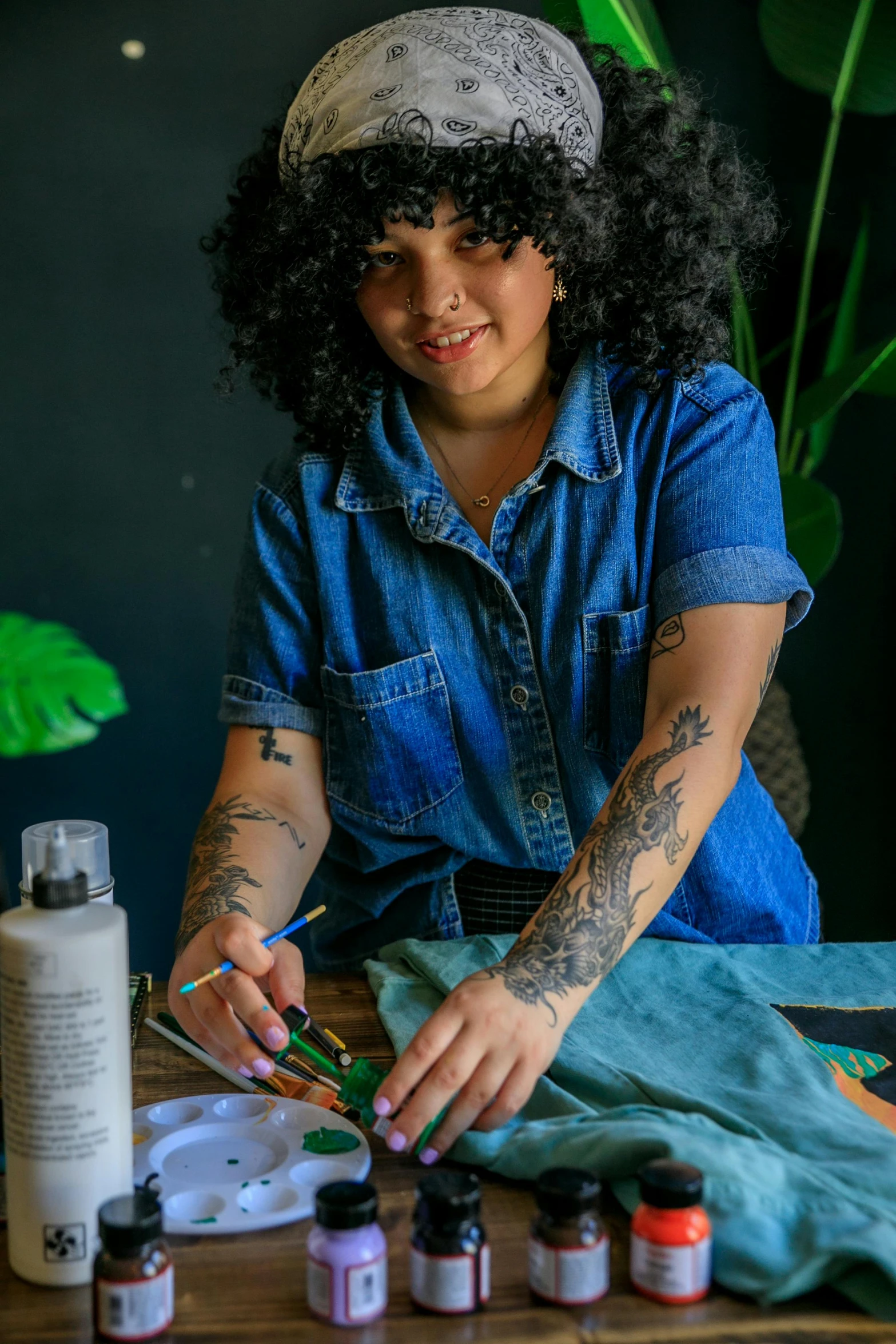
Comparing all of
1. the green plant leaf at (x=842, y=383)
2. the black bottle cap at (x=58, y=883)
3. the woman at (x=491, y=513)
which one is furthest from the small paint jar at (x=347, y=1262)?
the green plant leaf at (x=842, y=383)

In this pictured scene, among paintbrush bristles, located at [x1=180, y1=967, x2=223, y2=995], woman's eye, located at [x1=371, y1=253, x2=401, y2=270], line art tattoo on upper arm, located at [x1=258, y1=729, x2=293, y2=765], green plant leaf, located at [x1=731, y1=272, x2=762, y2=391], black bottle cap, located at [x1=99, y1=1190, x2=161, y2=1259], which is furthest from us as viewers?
green plant leaf, located at [x1=731, y1=272, x2=762, y2=391]

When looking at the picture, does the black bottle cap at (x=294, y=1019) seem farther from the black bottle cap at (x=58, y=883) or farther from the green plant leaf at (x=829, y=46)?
the green plant leaf at (x=829, y=46)

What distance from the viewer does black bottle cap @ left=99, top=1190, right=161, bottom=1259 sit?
2.23 feet

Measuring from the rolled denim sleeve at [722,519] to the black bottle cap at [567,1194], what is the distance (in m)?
0.63

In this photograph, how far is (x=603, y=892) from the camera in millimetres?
1025

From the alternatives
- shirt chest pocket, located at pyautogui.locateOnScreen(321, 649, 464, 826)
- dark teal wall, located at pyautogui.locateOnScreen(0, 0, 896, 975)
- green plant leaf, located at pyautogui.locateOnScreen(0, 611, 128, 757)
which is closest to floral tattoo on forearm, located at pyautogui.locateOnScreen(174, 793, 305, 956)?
shirt chest pocket, located at pyautogui.locateOnScreen(321, 649, 464, 826)

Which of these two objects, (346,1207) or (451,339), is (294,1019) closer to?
(346,1207)

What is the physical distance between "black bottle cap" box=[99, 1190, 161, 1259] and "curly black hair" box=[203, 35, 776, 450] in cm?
91

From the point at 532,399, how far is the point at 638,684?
38 cm

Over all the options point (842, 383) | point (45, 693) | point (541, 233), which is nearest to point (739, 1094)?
point (45, 693)

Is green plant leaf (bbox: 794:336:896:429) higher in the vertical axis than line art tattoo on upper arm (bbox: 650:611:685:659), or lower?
higher

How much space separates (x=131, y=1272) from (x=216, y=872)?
577 millimetres

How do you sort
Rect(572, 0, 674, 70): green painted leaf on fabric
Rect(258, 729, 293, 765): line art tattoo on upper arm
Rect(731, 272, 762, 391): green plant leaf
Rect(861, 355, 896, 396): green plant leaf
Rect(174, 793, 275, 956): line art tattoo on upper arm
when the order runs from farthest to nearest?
Rect(731, 272, 762, 391): green plant leaf → Rect(861, 355, 896, 396): green plant leaf → Rect(572, 0, 674, 70): green painted leaf on fabric → Rect(258, 729, 293, 765): line art tattoo on upper arm → Rect(174, 793, 275, 956): line art tattoo on upper arm

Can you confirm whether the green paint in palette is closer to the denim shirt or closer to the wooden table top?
the wooden table top
